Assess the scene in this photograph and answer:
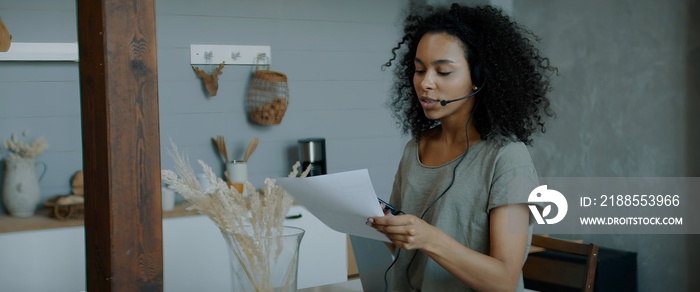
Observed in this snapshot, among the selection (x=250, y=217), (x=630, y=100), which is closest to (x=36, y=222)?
(x=250, y=217)

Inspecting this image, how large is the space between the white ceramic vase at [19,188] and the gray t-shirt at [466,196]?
7.68 feet

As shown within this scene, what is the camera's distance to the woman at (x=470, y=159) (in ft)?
4.93

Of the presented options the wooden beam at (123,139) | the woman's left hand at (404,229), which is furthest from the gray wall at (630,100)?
the wooden beam at (123,139)

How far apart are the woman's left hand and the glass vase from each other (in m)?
0.17

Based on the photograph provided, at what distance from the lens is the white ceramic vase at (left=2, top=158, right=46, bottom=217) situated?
11.1 feet

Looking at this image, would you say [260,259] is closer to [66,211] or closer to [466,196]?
[466,196]

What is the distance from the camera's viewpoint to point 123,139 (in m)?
1.25

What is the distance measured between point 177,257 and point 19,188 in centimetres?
82

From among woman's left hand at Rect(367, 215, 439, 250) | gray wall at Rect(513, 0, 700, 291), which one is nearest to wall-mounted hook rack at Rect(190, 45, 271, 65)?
gray wall at Rect(513, 0, 700, 291)

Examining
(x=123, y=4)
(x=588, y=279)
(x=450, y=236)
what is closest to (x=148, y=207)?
(x=123, y=4)

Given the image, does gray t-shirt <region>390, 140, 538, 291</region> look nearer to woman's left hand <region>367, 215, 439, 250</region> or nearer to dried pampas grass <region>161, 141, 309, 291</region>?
woman's left hand <region>367, 215, 439, 250</region>

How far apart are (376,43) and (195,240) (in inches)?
70.0

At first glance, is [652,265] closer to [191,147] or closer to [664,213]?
[664,213]

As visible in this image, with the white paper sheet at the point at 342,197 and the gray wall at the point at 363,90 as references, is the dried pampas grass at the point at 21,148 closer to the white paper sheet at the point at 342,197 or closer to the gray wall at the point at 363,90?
the gray wall at the point at 363,90
